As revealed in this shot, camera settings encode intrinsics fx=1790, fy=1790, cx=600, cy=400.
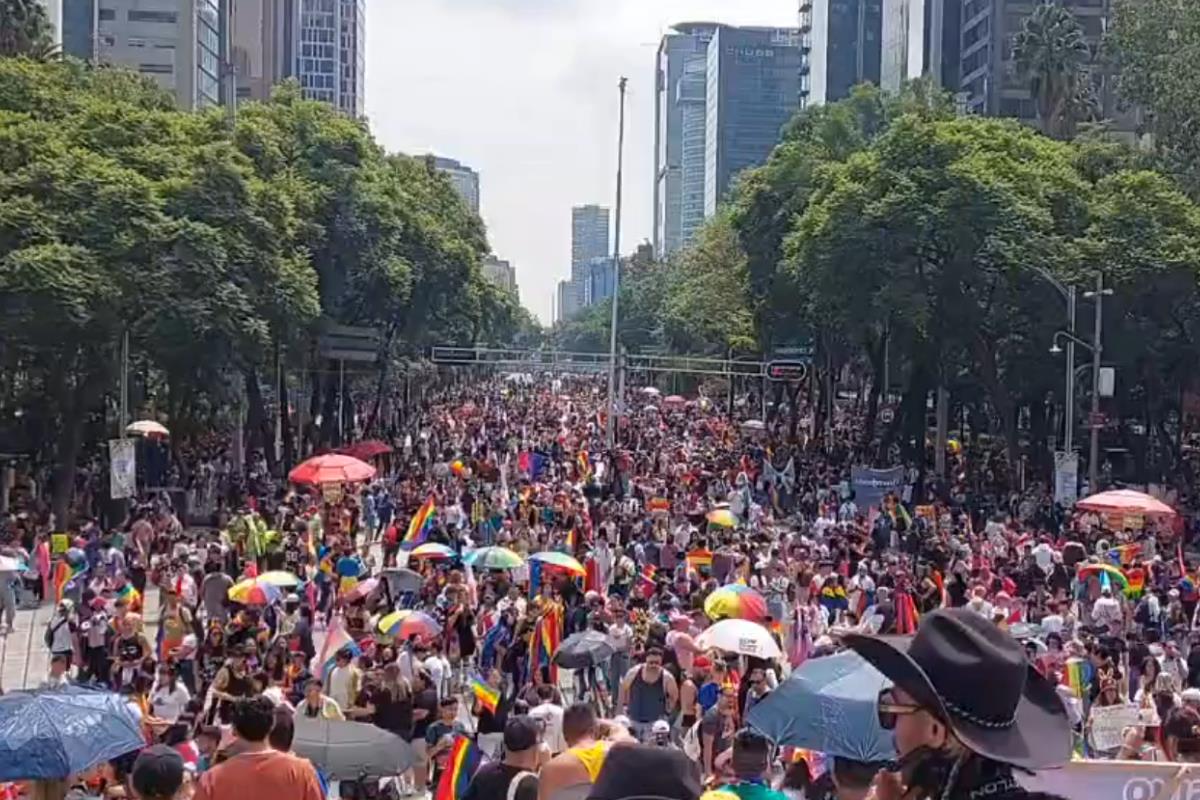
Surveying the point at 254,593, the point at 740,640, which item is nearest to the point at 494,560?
the point at 254,593

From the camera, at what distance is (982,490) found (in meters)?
44.2

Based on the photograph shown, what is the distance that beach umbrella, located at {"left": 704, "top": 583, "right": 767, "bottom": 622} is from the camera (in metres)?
16.5

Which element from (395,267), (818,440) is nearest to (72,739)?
(395,267)

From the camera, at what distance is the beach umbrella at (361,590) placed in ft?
60.9

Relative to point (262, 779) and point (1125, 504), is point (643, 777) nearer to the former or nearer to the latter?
point (262, 779)

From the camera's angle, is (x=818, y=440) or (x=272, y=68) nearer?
(x=818, y=440)

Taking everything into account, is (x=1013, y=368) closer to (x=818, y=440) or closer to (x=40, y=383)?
(x=818, y=440)

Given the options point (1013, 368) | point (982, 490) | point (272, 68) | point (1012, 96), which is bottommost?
point (982, 490)

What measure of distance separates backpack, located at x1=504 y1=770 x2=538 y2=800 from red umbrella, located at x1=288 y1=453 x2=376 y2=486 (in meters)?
21.4

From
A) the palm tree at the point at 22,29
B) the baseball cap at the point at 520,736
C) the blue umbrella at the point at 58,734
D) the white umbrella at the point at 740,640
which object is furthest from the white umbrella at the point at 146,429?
the baseball cap at the point at 520,736

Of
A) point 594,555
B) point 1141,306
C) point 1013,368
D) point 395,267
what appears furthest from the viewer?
point 395,267

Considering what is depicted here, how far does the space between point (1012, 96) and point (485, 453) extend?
60623 millimetres

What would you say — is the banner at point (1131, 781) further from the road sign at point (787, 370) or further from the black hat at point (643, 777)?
the road sign at point (787, 370)

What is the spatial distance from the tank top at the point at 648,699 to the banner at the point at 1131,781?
6237mm
